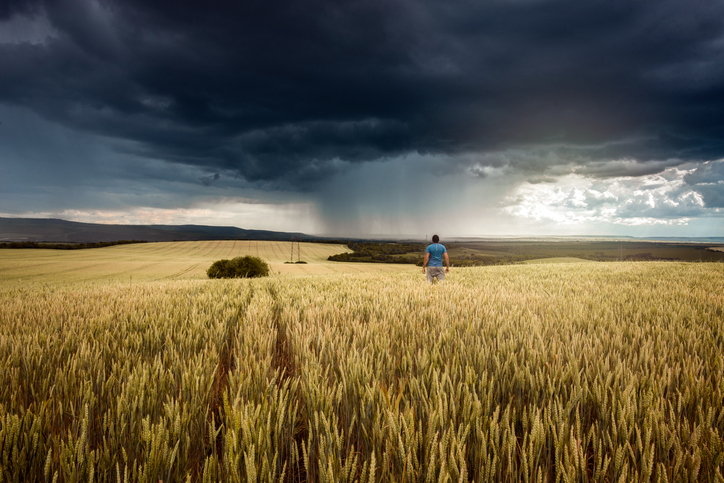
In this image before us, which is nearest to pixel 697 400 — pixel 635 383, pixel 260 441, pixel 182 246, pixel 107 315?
pixel 635 383

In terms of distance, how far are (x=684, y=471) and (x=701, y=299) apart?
6.76m

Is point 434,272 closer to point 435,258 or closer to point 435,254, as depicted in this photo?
point 435,258

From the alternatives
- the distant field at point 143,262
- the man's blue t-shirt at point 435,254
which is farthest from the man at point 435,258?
the distant field at point 143,262

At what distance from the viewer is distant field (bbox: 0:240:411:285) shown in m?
37.2

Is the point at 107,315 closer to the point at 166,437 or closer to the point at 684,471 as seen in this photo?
the point at 166,437

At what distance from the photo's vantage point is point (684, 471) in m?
1.29

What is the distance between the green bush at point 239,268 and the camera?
3738 cm

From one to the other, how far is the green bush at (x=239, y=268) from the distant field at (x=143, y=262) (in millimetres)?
2359

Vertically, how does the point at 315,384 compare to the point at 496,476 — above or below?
above

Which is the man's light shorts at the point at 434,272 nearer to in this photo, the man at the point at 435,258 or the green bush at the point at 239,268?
the man at the point at 435,258

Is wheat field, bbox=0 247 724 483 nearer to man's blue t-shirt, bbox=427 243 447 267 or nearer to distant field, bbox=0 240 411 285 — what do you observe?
man's blue t-shirt, bbox=427 243 447 267

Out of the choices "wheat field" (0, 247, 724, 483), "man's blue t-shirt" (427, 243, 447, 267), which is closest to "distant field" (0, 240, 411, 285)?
"man's blue t-shirt" (427, 243, 447, 267)

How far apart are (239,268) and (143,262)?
91.2 feet

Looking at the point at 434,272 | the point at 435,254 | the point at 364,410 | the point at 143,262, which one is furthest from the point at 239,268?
the point at 364,410
